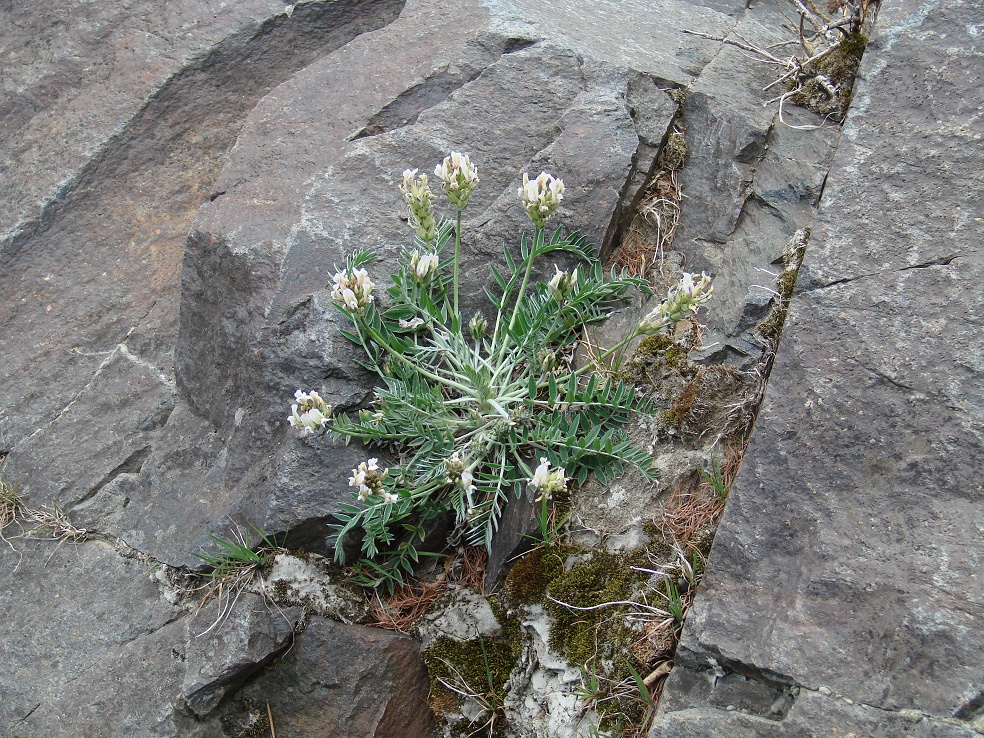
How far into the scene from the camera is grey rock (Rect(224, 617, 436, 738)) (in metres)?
2.96

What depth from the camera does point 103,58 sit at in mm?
4352

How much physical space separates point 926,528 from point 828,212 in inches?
45.8

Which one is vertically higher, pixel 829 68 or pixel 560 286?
pixel 829 68

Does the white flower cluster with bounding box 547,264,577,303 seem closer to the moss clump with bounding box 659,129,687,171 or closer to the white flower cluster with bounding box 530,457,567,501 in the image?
the white flower cluster with bounding box 530,457,567,501

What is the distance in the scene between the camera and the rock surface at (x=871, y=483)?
222 cm

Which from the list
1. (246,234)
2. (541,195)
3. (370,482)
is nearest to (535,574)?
(370,482)

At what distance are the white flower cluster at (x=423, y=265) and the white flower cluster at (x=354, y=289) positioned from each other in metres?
0.23

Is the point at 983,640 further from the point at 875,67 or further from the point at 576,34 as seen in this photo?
the point at 576,34

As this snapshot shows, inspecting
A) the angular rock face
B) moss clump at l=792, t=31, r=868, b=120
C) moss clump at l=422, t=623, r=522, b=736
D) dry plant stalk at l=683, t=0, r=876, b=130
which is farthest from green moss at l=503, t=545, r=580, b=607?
moss clump at l=792, t=31, r=868, b=120

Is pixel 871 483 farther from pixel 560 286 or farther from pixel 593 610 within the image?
pixel 560 286

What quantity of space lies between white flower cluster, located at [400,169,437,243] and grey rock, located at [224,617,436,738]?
4.91ft

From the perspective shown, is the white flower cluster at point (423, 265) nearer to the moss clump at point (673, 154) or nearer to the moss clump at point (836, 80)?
the moss clump at point (673, 154)

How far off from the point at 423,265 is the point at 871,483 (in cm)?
172

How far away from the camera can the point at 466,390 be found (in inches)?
126
